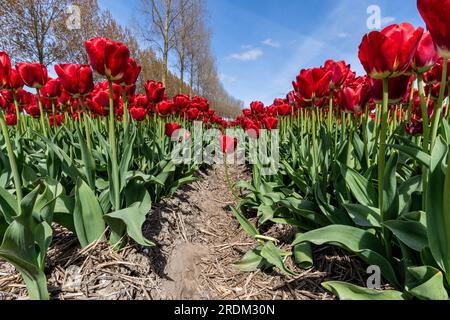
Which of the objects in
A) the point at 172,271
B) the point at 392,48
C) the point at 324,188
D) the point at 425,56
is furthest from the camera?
the point at 324,188

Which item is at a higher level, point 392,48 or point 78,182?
point 392,48

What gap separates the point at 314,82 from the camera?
176 cm

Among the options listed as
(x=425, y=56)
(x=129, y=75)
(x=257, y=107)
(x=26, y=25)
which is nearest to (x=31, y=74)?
(x=129, y=75)

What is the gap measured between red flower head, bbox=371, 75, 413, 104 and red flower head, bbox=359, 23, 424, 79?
36 cm

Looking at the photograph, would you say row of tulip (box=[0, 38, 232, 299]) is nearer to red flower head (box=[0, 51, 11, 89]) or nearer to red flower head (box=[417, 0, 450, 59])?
red flower head (box=[0, 51, 11, 89])

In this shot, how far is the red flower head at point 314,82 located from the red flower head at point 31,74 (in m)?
1.81

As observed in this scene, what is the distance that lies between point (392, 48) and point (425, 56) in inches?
10.4

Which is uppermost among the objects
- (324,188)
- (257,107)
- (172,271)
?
(257,107)

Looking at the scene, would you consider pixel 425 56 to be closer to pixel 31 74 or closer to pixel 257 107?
pixel 31 74

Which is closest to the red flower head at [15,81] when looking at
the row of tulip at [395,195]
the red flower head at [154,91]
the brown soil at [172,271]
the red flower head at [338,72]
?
the red flower head at [154,91]

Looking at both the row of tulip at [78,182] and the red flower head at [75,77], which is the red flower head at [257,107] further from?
the red flower head at [75,77]

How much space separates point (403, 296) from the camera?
3.31ft

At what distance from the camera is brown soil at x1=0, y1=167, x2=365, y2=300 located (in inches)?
49.4

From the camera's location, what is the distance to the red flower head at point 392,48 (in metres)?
0.96
